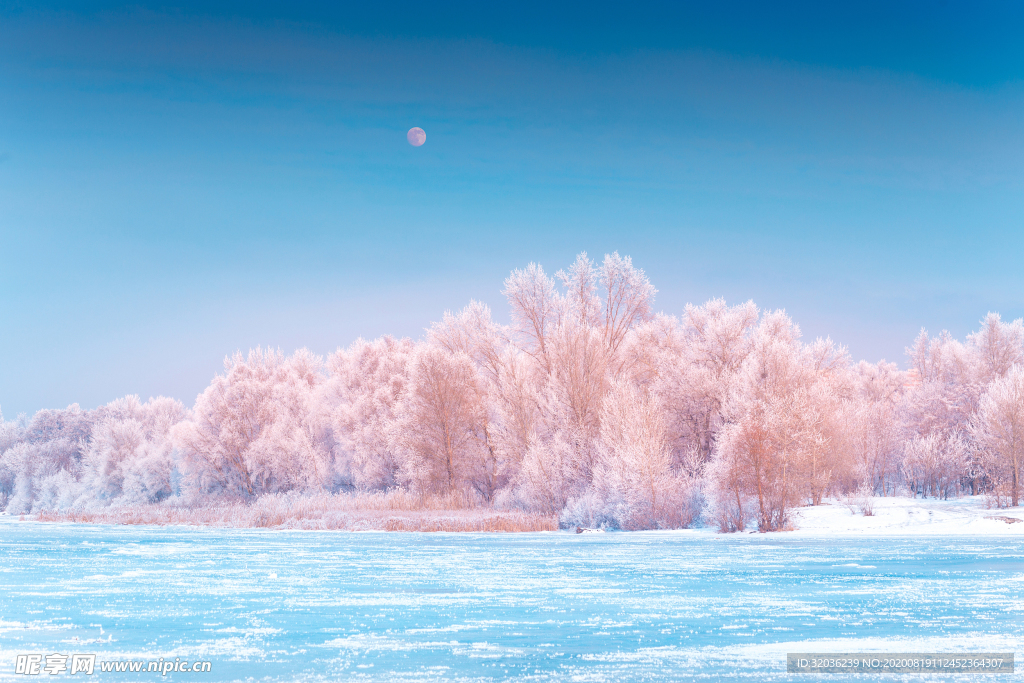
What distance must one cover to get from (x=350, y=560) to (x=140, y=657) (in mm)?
11699

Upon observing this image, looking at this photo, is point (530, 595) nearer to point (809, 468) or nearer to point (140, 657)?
point (140, 657)

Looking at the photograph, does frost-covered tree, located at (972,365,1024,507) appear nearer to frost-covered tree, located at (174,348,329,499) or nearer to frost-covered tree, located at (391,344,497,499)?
frost-covered tree, located at (391,344,497,499)

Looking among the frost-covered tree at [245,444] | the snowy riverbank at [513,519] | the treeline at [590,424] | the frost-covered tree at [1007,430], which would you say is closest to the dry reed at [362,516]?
the snowy riverbank at [513,519]

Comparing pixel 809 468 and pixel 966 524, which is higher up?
pixel 809 468

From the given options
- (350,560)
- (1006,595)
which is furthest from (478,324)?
(1006,595)

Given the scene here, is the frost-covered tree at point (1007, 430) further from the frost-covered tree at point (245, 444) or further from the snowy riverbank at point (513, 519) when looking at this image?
the frost-covered tree at point (245, 444)

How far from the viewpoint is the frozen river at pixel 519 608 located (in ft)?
32.8

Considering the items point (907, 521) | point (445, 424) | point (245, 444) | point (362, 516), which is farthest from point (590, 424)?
point (245, 444)

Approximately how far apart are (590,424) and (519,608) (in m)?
25.5

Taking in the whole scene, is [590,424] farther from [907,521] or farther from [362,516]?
[907,521]

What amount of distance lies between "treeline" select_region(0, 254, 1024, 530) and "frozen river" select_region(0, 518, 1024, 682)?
25.0 feet

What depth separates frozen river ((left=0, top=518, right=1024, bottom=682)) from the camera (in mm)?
10008

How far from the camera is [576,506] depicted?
33.7m

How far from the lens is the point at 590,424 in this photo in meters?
39.1
